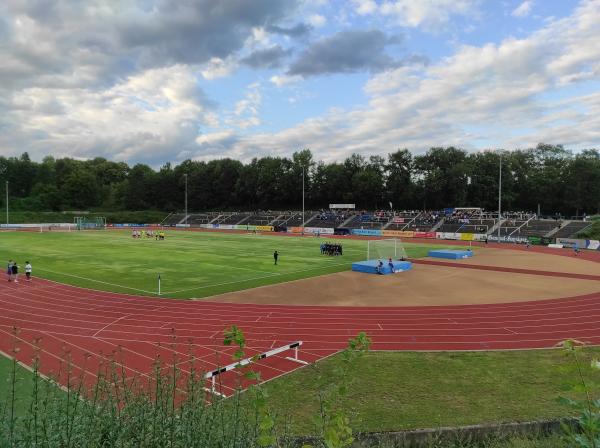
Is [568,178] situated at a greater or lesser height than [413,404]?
greater

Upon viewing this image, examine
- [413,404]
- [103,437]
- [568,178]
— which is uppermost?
[568,178]

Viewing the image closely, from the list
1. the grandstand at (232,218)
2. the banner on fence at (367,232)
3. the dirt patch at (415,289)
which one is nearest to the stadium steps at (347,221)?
the banner on fence at (367,232)

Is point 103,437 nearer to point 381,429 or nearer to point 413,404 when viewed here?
point 381,429

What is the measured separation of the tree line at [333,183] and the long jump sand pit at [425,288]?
45685 mm

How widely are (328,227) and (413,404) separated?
242ft

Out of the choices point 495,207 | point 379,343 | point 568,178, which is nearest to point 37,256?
point 379,343

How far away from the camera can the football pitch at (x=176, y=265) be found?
2772 centimetres

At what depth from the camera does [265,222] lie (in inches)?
3762

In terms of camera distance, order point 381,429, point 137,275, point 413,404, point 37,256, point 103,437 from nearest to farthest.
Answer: point 103,437
point 381,429
point 413,404
point 137,275
point 37,256

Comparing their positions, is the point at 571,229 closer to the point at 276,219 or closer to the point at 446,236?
the point at 446,236

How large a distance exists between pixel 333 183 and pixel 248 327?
9452 cm

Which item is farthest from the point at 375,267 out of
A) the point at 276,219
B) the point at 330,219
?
the point at 276,219

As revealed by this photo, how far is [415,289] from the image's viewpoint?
27234 millimetres

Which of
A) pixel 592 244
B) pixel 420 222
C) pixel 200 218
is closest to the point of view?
pixel 592 244
